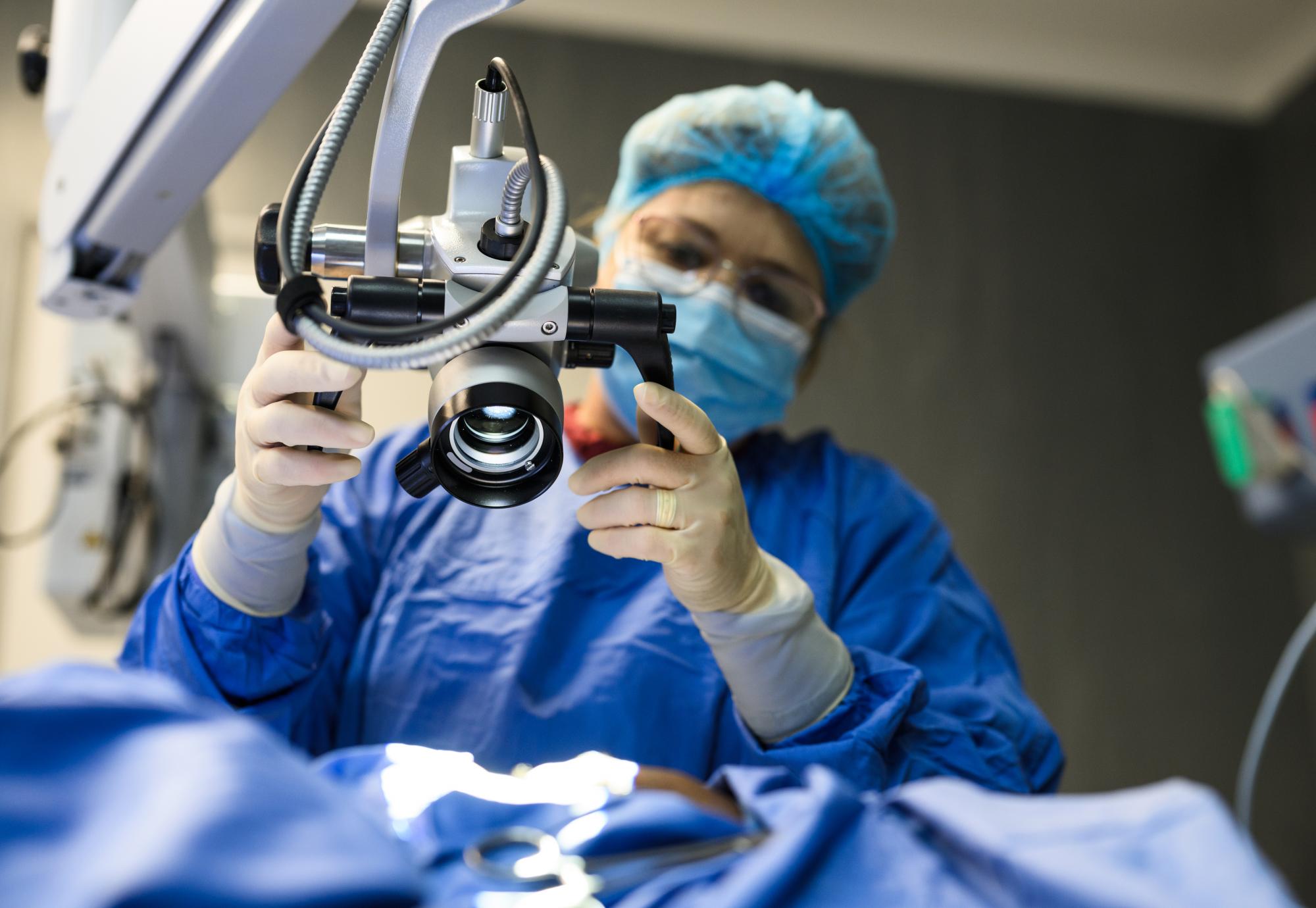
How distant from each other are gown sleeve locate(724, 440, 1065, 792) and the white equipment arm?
0.66 m

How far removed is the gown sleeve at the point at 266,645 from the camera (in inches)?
34.2

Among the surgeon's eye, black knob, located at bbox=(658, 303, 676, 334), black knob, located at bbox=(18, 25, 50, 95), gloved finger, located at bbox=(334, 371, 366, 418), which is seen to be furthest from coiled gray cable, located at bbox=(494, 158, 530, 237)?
black knob, located at bbox=(18, 25, 50, 95)

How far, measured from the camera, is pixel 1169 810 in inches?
18.6

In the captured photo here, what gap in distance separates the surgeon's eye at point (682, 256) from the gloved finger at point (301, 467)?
0.42 m

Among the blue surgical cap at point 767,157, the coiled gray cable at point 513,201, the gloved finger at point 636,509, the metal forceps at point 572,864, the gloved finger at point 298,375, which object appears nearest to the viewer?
the metal forceps at point 572,864

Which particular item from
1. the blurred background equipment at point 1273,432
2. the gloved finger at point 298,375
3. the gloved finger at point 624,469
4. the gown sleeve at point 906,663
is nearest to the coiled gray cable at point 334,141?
the gloved finger at point 298,375

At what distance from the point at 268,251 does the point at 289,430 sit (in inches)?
6.3

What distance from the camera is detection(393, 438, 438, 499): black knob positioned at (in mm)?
683

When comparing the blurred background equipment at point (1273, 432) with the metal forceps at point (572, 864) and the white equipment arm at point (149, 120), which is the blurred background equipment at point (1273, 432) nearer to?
the metal forceps at point (572, 864)

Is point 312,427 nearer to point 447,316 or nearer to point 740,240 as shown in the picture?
point 447,316

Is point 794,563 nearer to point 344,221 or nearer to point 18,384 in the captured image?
point 344,221

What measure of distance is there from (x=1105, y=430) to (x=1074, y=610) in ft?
1.55

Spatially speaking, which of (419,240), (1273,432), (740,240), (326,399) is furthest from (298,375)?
(1273,432)

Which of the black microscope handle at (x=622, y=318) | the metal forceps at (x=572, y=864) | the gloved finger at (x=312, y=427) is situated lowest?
the metal forceps at (x=572, y=864)
